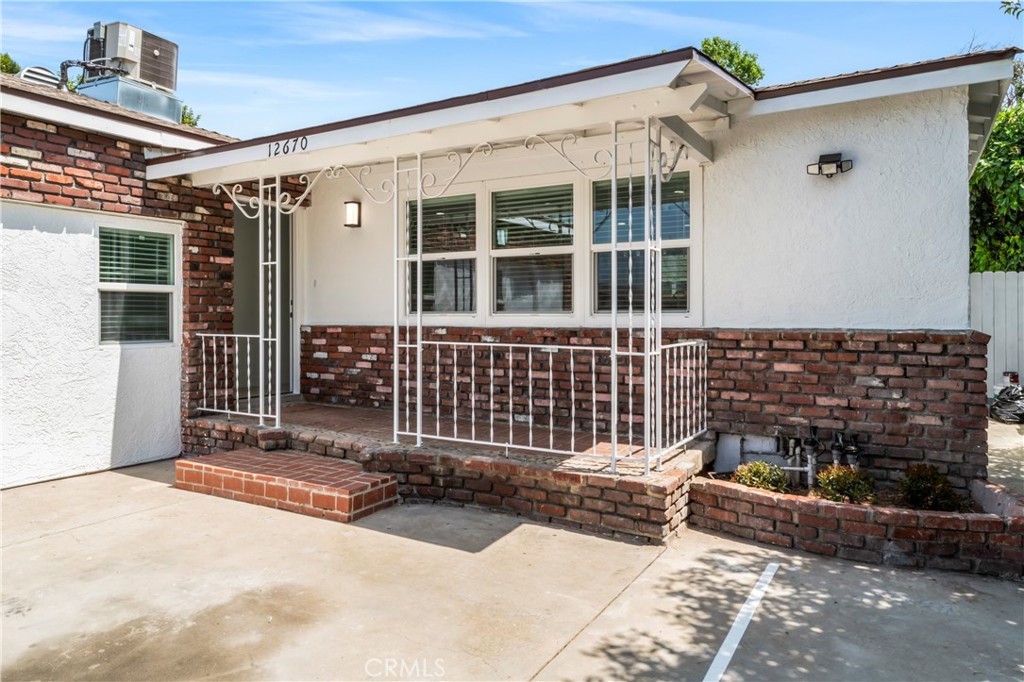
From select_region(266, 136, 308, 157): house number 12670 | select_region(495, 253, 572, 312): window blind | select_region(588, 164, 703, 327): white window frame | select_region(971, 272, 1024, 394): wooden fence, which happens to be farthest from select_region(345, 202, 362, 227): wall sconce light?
select_region(971, 272, 1024, 394): wooden fence

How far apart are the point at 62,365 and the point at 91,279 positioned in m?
0.78

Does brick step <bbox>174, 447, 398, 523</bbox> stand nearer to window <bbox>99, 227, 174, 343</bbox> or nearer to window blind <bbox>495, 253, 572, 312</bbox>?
window <bbox>99, 227, 174, 343</bbox>

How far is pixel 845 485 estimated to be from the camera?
4.15m

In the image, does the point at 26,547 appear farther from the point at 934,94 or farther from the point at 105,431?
the point at 934,94

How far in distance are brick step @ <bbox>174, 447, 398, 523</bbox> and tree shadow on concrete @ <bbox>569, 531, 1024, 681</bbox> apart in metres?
2.17

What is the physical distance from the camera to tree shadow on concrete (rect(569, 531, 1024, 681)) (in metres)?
2.62

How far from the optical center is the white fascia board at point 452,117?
3.69 m

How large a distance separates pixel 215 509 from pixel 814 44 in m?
11.3

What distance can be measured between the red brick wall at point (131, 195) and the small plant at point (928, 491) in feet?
20.2

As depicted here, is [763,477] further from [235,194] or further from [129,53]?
[129,53]

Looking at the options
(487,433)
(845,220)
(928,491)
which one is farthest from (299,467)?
(845,220)

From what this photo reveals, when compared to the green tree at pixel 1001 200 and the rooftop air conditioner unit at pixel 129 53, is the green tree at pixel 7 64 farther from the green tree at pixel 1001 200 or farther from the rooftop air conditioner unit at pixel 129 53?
the green tree at pixel 1001 200

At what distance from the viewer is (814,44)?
35.3 feet

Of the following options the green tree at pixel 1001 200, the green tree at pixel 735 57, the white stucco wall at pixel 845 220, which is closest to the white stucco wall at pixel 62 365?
the white stucco wall at pixel 845 220
